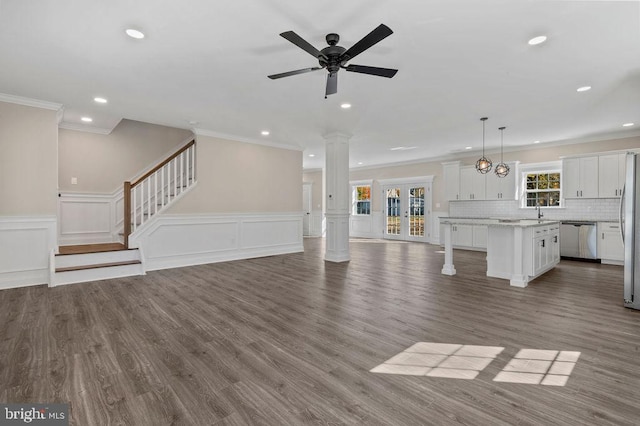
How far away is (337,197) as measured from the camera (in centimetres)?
670

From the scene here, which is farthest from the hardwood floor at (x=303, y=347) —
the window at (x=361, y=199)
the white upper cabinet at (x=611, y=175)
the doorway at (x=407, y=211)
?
the window at (x=361, y=199)

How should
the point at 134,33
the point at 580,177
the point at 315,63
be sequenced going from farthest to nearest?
1. the point at 580,177
2. the point at 315,63
3. the point at 134,33

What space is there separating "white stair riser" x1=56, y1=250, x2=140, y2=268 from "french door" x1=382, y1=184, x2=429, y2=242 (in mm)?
8118

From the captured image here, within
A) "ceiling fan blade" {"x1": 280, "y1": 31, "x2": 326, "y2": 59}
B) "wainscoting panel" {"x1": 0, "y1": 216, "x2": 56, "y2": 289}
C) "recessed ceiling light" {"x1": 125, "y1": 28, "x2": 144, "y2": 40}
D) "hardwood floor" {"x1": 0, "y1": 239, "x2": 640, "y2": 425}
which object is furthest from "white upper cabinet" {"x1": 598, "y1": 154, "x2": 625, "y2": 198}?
"wainscoting panel" {"x1": 0, "y1": 216, "x2": 56, "y2": 289}

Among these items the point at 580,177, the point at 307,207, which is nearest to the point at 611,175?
the point at 580,177

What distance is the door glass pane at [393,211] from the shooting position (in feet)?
35.9

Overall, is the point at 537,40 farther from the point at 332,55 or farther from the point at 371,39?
the point at 332,55

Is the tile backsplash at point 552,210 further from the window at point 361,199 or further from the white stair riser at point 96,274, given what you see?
the white stair riser at point 96,274

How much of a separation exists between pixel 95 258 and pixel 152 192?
197 centimetres

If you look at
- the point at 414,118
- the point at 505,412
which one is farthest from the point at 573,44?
the point at 505,412

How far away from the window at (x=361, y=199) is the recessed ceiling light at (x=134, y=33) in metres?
9.67

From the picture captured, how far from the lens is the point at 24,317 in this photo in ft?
10.7

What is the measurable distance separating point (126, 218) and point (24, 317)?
8.01 feet

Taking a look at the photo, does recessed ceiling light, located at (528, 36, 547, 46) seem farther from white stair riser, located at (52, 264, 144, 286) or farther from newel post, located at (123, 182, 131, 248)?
white stair riser, located at (52, 264, 144, 286)
